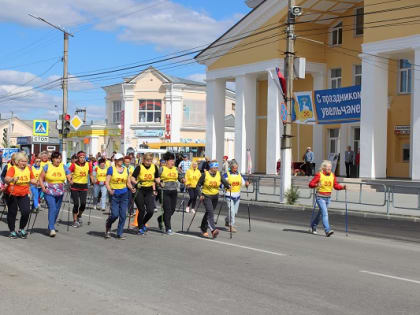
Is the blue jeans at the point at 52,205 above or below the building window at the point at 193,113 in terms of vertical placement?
below

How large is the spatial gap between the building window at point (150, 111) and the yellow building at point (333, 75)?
63.5 feet

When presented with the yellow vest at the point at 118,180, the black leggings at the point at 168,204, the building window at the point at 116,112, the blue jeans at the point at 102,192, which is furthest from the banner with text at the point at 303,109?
the building window at the point at 116,112

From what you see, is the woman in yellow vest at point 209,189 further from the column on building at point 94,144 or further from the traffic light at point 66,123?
the column on building at point 94,144

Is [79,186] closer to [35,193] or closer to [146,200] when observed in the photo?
[146,200]

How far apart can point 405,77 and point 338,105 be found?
161 inches

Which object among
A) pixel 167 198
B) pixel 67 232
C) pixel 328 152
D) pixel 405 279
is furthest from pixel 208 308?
pixel 328 152

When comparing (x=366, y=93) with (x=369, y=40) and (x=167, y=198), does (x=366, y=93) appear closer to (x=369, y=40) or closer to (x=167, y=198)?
(x=369, y=40)

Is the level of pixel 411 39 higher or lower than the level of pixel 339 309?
higher

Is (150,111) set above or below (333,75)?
below

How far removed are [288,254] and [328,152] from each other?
2655 centimetres

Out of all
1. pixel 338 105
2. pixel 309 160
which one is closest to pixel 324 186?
pixel 338 105

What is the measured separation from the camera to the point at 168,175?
13.3 meters

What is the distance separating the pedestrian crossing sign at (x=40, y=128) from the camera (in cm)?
3316

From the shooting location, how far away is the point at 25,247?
1117 cm
